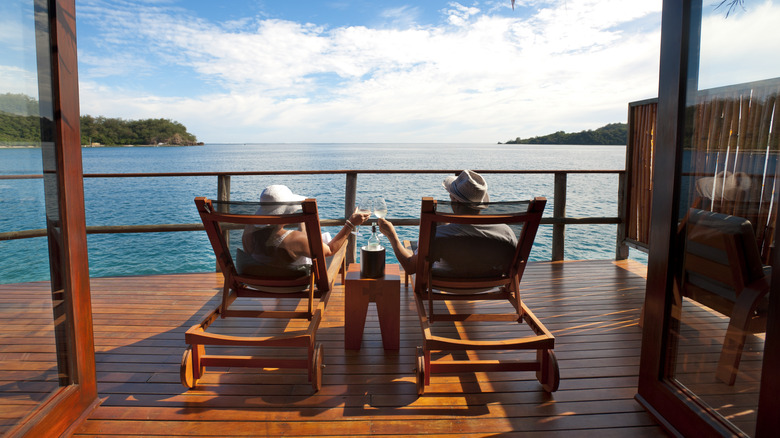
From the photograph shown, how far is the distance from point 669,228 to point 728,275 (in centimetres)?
27

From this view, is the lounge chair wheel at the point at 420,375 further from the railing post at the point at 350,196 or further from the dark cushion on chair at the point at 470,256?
the railing post at the point at 350,196

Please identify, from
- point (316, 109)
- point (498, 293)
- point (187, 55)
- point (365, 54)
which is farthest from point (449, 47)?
point (498, 293)

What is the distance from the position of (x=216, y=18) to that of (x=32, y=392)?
43805 mm

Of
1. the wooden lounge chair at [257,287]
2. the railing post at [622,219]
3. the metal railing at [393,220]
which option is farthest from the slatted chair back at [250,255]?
the railing post at [622,219]

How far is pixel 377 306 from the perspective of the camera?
255 centimetres

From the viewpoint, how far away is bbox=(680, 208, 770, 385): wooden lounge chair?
56.8 inches

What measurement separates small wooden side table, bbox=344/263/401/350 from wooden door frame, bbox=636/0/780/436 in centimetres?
126

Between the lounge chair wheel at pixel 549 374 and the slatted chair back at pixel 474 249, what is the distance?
363 millimetres

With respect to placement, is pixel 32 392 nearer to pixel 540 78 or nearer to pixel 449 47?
pixel 449 47

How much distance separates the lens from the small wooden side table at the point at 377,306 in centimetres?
255

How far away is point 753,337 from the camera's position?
4.63 feet

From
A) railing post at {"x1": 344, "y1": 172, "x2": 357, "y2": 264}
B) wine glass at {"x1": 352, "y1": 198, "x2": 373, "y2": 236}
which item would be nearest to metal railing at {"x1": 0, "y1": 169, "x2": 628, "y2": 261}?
railing post at {"x1": 344, "y1": 172, "x2": 357, "y2": 264}

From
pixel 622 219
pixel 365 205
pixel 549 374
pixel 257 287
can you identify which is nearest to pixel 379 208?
pixel 365 205

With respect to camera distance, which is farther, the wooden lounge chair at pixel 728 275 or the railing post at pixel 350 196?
the railing post at pixel 350 196
